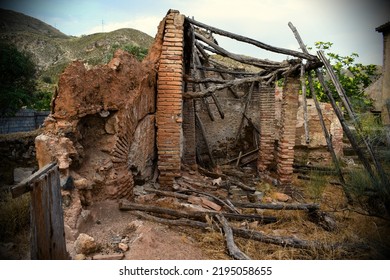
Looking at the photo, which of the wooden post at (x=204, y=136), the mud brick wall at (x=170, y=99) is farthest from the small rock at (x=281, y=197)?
the wooden post at (x=204, y=136)

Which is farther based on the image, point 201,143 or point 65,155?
point 201,143

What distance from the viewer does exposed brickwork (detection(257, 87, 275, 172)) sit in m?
7.92

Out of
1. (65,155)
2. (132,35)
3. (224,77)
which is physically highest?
(132,35)

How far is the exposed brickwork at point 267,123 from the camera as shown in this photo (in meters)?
7.92

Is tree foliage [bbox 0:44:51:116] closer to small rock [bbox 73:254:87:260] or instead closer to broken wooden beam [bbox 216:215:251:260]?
small rock [bbox 73:254:87:260]

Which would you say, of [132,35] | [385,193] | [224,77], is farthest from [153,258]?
[132,35]

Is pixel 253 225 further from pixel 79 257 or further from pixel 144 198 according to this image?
pixel 79 257

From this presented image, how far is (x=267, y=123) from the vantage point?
7.93 metres

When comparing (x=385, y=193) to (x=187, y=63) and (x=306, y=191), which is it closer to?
(x=306, y=191)

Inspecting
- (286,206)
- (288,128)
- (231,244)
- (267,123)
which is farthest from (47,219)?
(267,123)

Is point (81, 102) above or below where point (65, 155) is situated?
above

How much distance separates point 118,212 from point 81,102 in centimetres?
163

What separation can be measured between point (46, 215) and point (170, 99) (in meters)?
3.26
